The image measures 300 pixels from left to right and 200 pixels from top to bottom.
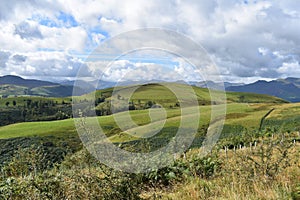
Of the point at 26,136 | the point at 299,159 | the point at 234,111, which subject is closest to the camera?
the point at 299,159

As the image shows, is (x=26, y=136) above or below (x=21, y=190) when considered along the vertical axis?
below

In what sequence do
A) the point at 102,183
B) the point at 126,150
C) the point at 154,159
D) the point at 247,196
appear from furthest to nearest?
the point at 154,159 < the point at 126,150 < the point at 102,183 < the point at 247,196

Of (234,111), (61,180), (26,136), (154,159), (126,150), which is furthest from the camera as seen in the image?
(234,111)

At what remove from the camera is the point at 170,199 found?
6.90 metres

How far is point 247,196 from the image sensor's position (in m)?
6.09

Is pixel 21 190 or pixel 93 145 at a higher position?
pixel 93 145

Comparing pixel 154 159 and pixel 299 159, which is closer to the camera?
pixel 154 159

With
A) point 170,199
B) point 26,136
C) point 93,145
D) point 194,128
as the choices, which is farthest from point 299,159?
point 26,136

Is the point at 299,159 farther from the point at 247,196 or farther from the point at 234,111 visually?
the point at 234,111

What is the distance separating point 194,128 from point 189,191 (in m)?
1.62

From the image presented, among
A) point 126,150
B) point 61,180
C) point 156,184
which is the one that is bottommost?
point 156,184

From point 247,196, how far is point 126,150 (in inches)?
121

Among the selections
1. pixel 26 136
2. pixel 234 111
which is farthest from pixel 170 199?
Answer: pixel 234 111

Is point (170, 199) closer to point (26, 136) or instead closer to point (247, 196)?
point (247, 196)
